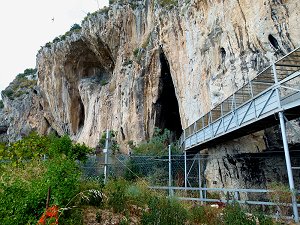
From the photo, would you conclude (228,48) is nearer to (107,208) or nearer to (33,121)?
(107,208)

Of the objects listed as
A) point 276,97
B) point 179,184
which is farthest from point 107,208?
point 179,184

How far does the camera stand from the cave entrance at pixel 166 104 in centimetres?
2227

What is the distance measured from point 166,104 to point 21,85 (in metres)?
37.6

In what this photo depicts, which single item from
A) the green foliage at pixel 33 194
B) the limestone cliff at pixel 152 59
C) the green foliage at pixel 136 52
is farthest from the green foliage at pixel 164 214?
the green foliage at pixel 136 52

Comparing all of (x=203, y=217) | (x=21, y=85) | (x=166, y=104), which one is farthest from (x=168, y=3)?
(x=21, y=85)

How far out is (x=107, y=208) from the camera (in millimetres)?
5336

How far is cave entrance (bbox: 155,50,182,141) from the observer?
73.0 feet

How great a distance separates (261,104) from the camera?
7.78 metres

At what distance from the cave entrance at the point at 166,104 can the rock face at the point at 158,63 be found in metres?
0.09

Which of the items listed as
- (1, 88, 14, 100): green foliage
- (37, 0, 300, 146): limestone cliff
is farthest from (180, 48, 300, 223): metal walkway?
(1, 88, 14, 100): green foliage

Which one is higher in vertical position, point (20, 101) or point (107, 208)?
point (20, 101)

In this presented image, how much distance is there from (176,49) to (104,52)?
1364 cm

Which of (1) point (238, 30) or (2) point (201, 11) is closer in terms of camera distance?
(1) point (238, 30)

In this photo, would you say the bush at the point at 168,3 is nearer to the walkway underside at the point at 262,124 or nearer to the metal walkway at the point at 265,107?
the metal walkway at the point at 265,107
